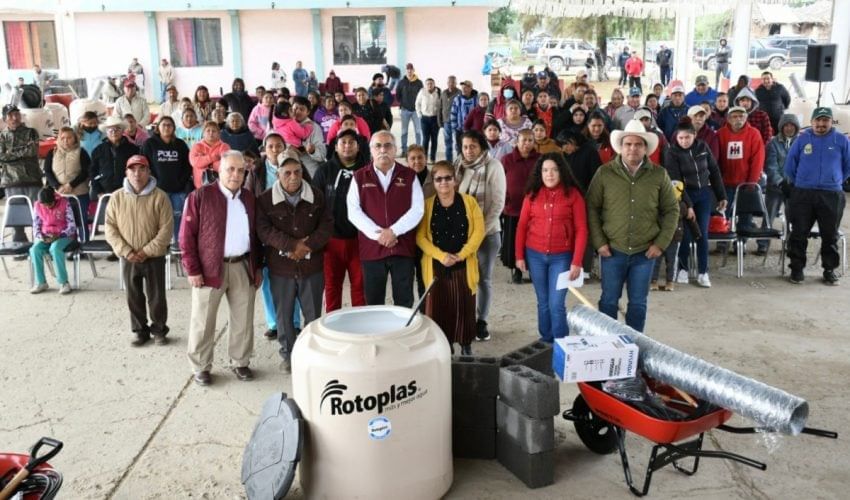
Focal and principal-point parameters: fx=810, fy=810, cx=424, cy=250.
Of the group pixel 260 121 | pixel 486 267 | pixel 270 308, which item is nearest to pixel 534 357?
pixel 486 267

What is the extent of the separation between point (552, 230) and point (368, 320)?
212 cm

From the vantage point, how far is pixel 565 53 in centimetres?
4269

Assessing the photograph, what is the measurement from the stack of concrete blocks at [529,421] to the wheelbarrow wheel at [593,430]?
41cm

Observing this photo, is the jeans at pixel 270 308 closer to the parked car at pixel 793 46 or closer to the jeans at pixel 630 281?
the jeans at pixel 630 281

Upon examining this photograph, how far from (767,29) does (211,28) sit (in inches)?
1310

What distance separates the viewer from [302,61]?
2761 cm

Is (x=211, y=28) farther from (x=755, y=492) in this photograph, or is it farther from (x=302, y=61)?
(x=755, y=492)

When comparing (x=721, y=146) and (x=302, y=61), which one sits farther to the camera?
(x=302, y=61)

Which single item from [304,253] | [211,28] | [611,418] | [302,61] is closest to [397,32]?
[302,61]

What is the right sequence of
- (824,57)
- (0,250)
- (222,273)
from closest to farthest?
(222,273) < (0,250) < (824,57)

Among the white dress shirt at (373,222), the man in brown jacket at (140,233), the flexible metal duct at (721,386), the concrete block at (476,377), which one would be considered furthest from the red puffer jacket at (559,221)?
the man in brown jacket at (140,233)

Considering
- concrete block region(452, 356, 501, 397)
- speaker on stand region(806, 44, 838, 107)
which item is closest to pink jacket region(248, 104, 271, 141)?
concrete block region(452, 356, 501, 397)

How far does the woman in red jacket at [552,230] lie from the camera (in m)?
6.43

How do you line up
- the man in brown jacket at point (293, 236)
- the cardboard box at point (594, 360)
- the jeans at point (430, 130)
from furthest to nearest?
the jeans at point (430, 130)
the man in brown jacket at point (293, 236)
the cardboard box at point (594, 360)
